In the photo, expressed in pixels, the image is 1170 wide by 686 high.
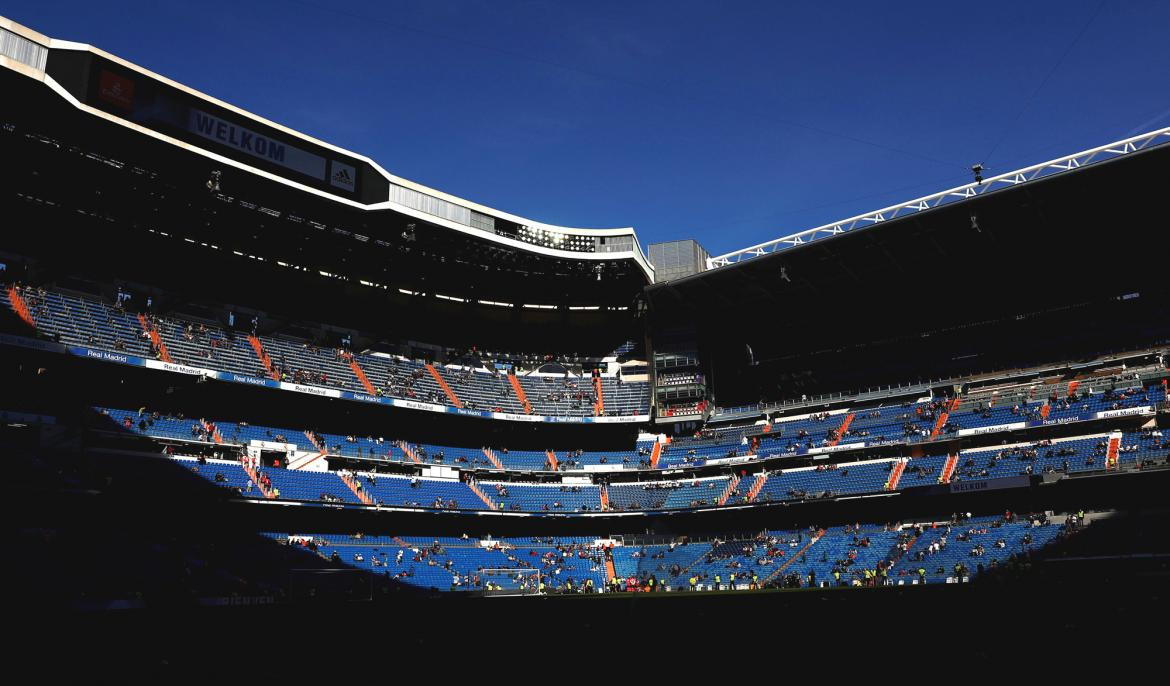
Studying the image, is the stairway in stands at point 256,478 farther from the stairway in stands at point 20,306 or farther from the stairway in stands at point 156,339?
the stairway in stands at point 20,306

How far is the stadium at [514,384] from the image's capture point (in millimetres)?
45312

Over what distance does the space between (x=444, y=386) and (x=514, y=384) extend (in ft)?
25.6

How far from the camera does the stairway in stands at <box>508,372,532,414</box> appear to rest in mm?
73000

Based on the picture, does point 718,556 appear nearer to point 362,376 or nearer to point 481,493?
point 481,493

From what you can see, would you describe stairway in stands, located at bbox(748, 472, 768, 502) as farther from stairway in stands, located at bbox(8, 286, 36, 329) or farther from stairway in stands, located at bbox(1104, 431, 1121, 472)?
stairway in stands, located at bbox(8, 286, 36, 329)

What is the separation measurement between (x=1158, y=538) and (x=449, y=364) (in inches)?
2198

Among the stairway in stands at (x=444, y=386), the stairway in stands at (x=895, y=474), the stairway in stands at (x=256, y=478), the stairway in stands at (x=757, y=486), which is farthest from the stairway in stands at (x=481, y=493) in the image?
the stairway in stands at (x=895, y=474)

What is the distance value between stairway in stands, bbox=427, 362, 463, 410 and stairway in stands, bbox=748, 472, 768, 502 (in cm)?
2536

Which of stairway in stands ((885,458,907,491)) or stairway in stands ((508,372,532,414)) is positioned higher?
stairway in stands ((508,372,532,414))

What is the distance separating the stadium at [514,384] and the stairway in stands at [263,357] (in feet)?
0.94

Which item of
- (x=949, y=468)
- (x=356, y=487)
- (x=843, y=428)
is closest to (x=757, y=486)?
(x=843, y=428)

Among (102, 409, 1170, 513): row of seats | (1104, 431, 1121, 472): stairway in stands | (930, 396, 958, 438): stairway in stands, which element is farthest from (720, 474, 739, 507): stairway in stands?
(1104, 431, 1121, 472): stairway in stands

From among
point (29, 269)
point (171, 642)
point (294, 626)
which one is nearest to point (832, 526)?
point (294, 626)

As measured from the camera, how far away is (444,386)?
71188 mm
